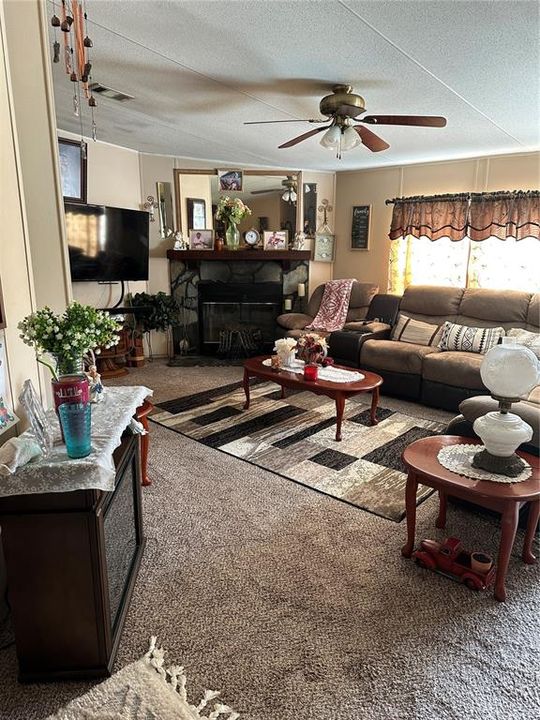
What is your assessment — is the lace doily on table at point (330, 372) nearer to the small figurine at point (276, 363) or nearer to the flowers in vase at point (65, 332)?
the small figurine at point (276, 363)

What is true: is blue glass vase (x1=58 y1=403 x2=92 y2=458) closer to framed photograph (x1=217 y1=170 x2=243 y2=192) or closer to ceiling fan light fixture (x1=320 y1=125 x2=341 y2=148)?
ceiling fan light fixture (x1=320 y1=125 x2=341 y2=148)

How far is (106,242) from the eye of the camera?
4.83 m

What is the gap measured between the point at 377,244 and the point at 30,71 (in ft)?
16.2

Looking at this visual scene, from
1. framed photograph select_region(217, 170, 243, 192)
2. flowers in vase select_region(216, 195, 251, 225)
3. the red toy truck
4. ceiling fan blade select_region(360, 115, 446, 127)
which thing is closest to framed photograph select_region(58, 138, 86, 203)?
flowers in vase select_region(216, 195, 251, 225)

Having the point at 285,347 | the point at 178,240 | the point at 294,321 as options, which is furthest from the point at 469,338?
the point at 178,240

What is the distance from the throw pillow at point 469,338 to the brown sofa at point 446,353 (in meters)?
0.11

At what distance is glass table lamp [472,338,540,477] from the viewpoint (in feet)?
5.94

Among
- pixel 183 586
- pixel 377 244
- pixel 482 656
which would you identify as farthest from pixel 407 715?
pixel 377 244

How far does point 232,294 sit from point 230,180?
146cm

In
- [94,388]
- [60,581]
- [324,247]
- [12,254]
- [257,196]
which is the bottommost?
[60,581]

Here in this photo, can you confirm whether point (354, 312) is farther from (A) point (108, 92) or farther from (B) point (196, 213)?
(A) point (108, 92)

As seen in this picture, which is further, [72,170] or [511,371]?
[72,170]

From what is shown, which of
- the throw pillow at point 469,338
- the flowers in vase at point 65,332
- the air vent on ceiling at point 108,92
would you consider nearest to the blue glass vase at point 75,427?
the flowers in vase at point 65,332

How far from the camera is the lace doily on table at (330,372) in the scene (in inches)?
146
